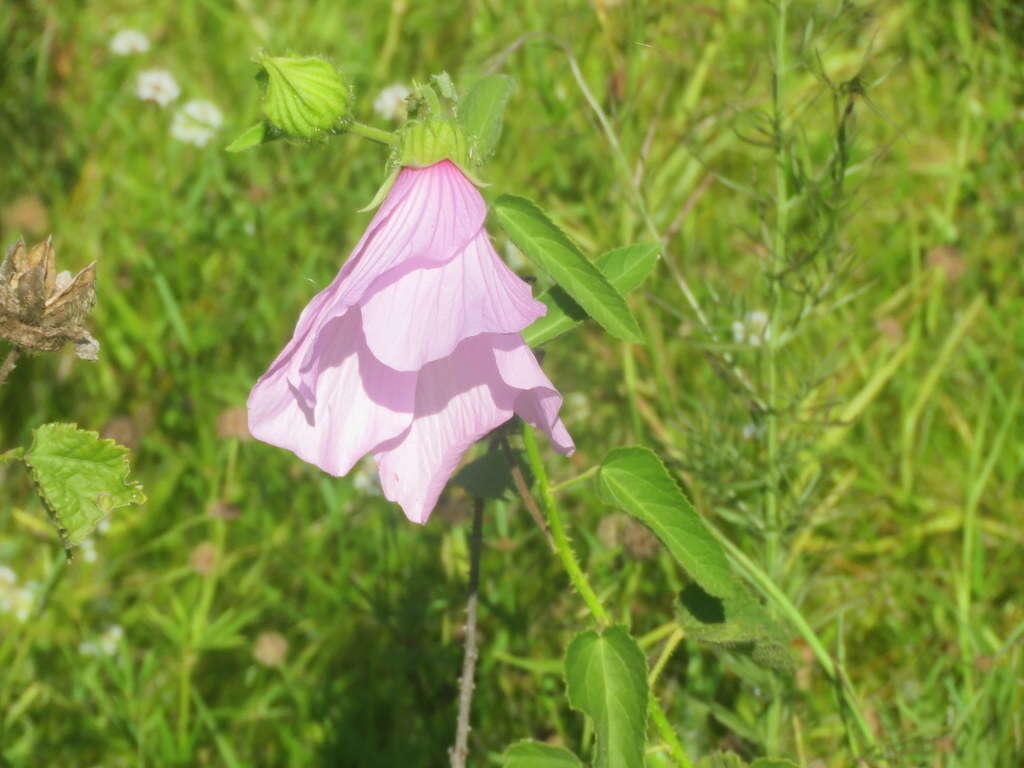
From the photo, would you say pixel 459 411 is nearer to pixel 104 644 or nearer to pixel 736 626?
pixel 736 626

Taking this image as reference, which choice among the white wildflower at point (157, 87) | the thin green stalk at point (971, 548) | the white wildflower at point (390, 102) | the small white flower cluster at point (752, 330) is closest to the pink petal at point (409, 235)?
the small white flower cluster at point (752, 330)

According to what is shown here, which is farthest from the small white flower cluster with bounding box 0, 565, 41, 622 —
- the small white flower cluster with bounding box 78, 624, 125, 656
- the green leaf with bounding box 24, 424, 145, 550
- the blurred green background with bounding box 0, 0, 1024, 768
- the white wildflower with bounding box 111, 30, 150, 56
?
the white wildflower with bounding box 111, 30, 150, 56

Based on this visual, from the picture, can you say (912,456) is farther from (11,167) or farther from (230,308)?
(11,167)

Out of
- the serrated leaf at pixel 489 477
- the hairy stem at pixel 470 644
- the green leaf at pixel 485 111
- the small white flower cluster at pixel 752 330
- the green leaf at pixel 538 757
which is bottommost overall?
the green leaf at pixel 538 757

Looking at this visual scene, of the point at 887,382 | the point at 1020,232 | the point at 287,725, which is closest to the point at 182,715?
the point at 287,725

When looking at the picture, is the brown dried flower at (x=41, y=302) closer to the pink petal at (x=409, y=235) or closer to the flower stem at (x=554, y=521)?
the pink petal at (x=409, y=235)

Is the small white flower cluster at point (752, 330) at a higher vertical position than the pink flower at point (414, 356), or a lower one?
higher

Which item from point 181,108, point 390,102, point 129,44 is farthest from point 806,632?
point 129,44
